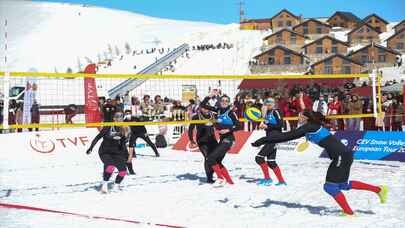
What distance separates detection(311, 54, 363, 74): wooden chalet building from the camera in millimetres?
55562

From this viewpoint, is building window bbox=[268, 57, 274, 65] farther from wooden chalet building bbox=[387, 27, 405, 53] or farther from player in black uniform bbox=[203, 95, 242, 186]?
player in black uniform bbox=[203, 95, 242, 186]

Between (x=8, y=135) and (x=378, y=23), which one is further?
(x=378, y=23)

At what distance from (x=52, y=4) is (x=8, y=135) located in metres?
168

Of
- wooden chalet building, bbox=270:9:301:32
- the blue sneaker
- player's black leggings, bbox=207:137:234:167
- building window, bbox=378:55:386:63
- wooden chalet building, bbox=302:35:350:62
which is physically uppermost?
wooden chalet building, bbox=270:9:301:32

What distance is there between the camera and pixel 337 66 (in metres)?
56.2

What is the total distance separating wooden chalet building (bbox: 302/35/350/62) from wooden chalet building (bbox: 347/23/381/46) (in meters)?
6.02

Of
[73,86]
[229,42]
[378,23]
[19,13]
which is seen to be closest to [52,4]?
[19,13]

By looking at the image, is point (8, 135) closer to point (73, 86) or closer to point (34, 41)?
point (73, 86)

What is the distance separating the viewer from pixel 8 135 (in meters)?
14.7

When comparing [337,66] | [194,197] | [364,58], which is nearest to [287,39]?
[364,58]

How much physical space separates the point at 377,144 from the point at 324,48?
53.4 m

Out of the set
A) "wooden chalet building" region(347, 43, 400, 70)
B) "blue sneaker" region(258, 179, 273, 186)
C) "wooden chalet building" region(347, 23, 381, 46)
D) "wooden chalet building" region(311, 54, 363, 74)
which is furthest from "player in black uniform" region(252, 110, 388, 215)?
"wooden chalet building" region(347, 23, 381, 46)

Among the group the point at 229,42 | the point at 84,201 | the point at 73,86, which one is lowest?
the point at 84,201

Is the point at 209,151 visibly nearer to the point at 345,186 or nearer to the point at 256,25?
the point at 345,186
